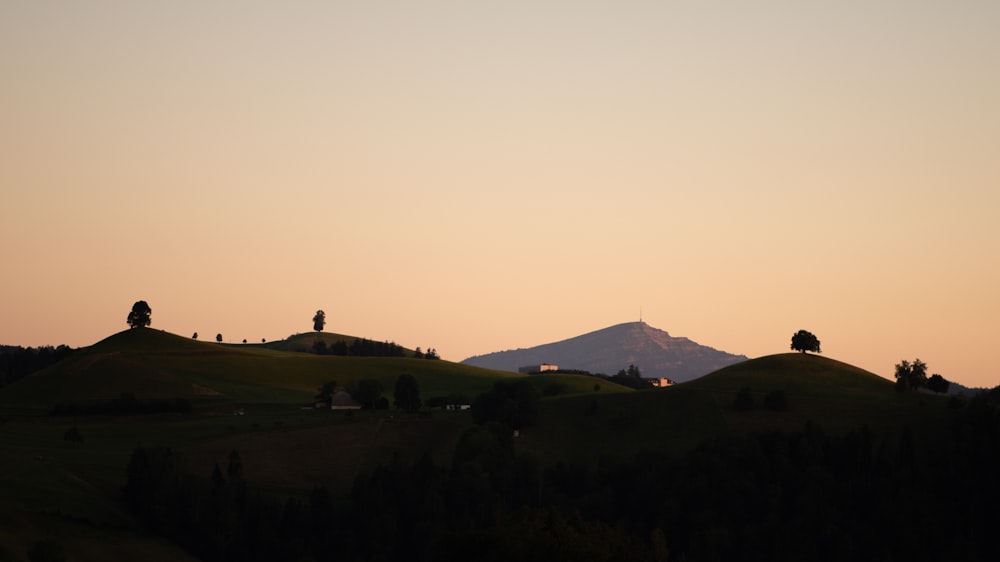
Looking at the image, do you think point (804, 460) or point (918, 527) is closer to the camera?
point (918, 527)

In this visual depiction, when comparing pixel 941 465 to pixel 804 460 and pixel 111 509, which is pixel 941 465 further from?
pixel 111 509

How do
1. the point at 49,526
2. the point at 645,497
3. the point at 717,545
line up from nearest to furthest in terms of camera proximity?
the point at 49,526 → the point at 717,545 → the point at 645,497

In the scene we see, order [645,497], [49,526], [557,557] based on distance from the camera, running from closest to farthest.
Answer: [557,557] < [49,526] < [645,497]

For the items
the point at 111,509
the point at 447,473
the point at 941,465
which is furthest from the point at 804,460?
the point at 111,509

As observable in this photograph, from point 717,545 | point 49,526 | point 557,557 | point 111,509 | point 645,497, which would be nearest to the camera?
point 557,557

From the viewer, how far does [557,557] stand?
11238 centimetres

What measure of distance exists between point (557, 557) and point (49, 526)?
67490mm

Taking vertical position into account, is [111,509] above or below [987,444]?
below

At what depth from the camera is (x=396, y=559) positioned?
6969 inches

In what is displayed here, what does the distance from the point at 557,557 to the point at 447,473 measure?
88.3 meters

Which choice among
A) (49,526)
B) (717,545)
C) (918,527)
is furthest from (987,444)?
(49,526)

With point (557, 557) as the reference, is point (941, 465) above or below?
above

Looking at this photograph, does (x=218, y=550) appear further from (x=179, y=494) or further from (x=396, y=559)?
(x=396, y=559)

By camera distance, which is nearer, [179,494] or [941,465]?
[179,494]
